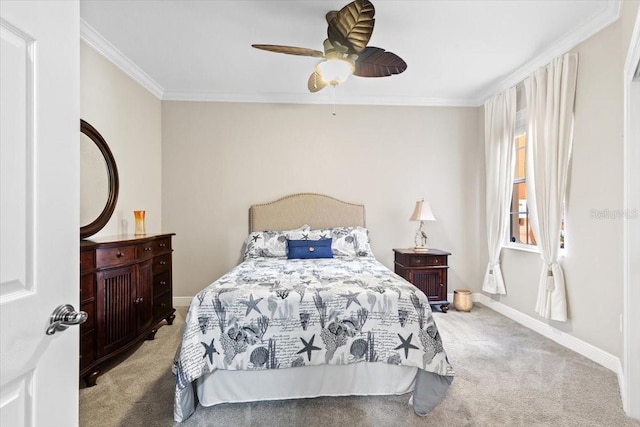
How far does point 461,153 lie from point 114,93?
4.17 meters

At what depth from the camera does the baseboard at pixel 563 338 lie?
→ 8.25 ft

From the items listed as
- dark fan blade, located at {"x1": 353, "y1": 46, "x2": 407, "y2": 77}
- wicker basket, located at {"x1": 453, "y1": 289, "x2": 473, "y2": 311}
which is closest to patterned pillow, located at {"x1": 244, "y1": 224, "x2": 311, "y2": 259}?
dark fan blade, located at {"x1": 353, "y1": 46, "x2": 407, "y2": 77}

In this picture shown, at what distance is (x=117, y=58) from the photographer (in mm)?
3223

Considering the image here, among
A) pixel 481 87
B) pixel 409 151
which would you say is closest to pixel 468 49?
pixel 481 87

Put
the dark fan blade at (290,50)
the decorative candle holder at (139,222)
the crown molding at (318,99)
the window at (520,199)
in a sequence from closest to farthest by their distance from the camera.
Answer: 1. the dark fan blade at (290,50)
2. the decorative candle holder at (139,222)
3. the window at (520,199)
4. the crown molding at (318,99)

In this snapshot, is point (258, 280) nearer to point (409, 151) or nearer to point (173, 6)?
point (173, 6)

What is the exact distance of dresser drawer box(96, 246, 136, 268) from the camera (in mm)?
2363

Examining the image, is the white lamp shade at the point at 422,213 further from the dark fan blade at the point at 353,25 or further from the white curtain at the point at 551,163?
the dark fan blade at the point at 353,25

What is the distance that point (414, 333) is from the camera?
207 cm

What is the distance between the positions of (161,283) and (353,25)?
2.92 metres

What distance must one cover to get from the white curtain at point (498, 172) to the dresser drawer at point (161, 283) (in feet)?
12.2

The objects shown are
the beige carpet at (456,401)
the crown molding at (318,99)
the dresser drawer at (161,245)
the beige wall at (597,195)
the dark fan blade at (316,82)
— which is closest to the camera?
the beige carpet at (456,401)

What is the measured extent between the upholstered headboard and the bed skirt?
2307 mm

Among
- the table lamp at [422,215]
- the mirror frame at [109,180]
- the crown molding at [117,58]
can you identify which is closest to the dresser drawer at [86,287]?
the mirror frame at [109,180]
